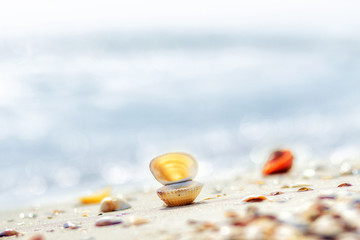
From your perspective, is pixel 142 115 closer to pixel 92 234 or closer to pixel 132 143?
pixel 132 143

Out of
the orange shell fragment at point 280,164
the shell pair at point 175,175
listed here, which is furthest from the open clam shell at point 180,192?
the orange shell fragment at point 280,164

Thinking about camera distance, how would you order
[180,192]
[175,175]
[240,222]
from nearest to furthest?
[240,222] → [180,192] → [175,175]

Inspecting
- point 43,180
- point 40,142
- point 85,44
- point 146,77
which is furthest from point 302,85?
point 43,180

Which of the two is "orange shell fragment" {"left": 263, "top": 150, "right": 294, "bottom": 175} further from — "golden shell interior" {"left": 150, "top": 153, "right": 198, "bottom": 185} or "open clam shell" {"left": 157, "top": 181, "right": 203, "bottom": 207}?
"open clam shell" {"left": 157, "top": 181, "right": 203, "bottom": 207}

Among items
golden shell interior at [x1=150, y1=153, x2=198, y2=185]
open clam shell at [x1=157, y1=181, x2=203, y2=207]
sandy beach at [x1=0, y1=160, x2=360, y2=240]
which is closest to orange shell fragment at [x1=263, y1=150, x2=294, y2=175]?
sandy beach at [x1=0, y1=160, x2=360, y2=240]

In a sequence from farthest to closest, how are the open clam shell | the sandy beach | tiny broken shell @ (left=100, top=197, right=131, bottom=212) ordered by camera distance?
tiny broken shell @ (left=100, top=197, right=131, bottom=212) → the open clam shell → the sandy beach

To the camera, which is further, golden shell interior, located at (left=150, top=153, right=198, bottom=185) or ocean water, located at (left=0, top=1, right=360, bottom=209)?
ocean water, located at (left=0, top=1, right=360, bottom=209)

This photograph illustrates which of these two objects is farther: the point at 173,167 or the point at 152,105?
the point at 152,105

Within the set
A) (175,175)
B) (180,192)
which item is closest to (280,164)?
A: (175,175)

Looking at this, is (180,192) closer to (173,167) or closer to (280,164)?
(173,167)
